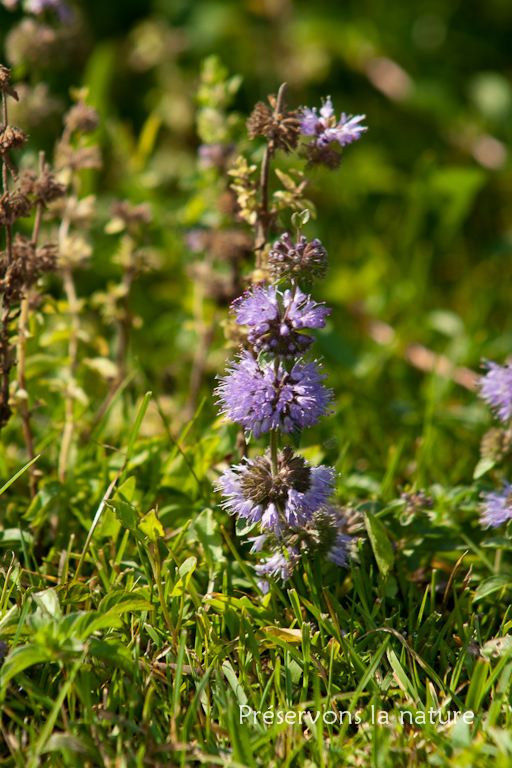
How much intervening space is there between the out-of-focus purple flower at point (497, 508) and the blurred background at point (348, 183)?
14.8 inches

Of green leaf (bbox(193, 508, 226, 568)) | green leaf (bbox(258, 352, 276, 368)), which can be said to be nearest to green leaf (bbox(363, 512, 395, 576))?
green leaf (bbox(193, 508, 226, 568))

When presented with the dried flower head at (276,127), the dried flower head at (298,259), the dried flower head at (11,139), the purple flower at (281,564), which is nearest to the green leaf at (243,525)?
the purple flower at (281,564)

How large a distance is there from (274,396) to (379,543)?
0.63 metres

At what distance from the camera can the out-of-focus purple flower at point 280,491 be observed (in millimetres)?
1858

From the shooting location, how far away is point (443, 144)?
5285mm

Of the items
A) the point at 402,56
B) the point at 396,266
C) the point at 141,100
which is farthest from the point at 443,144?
the point at 141,100

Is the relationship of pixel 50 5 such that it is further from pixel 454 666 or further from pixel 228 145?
pixel 454 666

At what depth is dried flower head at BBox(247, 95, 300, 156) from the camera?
196 centimetres

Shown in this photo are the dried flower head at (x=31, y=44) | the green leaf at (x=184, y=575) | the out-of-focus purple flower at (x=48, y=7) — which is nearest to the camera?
the green leaf at (x=184, y=575)

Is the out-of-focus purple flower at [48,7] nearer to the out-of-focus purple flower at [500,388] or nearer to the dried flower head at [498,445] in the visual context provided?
the out-of-focus purple flower at [500,388]

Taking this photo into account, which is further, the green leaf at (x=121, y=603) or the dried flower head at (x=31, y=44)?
the dried flower head at (x=31, y=44)

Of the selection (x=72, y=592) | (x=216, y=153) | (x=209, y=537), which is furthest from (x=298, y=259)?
(x=216, y=153)

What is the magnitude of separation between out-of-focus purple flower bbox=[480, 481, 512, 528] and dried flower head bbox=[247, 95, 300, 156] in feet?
4.37

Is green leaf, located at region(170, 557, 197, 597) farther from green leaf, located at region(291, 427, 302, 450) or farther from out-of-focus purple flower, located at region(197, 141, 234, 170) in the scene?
out-of-focus purple flower, located at region(197, 141, 234, 170)
